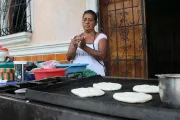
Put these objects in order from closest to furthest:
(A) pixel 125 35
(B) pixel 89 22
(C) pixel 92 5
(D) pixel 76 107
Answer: (D) pixel 76 107 → (B) pixel 89 22 → (A) pixel 125 35 → (C) pixel 92 5

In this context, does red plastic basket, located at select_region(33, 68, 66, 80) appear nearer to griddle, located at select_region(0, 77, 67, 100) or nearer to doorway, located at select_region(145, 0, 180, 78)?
griddle, located at select_region(0, 77, 67, 100)

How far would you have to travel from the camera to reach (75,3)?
3293 millimetres

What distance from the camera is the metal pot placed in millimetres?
736

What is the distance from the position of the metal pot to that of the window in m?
3.59

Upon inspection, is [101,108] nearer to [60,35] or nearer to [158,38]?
[158,38]

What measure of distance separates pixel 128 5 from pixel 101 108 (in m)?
2.37

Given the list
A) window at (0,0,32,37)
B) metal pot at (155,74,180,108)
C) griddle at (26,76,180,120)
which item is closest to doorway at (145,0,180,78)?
griddle at (26,76,180,120)

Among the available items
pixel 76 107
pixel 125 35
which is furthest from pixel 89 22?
pixel 76 107

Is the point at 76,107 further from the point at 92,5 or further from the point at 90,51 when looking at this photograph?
the point at 92,5

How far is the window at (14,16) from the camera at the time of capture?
412 centimetres

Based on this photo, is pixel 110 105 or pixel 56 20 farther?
pixel 56 20

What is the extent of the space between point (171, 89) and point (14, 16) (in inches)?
172

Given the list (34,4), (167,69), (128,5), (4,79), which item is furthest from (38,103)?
(34,4)

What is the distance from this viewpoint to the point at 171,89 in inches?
29.4
